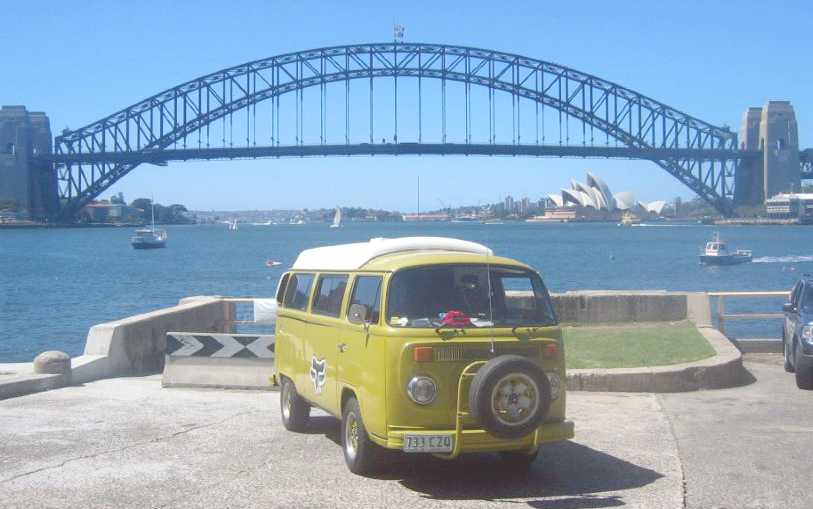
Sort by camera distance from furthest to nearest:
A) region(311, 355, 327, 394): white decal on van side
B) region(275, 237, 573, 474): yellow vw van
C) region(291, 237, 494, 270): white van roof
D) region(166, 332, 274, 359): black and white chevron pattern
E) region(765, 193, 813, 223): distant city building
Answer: region(765, 193, 813, 223): distant city building
region(166, 332, 274, 359): black and white chevron pattern
region(311, 355, 327, 394): white decal on van side
region(291, 237, 494, 270): white van roof
region(275, 237, 573, 474): yellow vw van

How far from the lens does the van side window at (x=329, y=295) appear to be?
9378 millimetres

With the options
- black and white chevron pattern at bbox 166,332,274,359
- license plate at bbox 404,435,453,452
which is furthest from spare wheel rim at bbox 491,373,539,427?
black and white chevron pattern at bbox 166,332,274,359

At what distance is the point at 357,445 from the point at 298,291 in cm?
260

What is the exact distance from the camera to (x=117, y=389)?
13.2 meters

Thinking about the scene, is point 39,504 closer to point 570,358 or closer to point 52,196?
point 570,358

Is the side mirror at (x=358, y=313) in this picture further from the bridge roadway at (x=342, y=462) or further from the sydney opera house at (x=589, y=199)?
the sydney opera house at (x=589, y=199)

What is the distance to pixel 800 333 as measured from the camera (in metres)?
13.3

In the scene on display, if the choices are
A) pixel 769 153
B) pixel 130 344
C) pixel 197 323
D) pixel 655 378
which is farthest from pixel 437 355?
pixel 769 153

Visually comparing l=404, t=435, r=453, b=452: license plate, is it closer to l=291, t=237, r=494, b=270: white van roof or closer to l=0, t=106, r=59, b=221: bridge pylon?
l=291, t=237, r=494, b=270: white van roof

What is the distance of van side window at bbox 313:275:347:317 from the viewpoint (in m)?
9.38

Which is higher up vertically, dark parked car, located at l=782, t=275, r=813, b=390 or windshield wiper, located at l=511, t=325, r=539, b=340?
windshield wiper, located at l=511, t=325, r=539, b=340

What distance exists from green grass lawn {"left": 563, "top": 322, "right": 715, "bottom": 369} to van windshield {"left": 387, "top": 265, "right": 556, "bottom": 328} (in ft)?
17.9

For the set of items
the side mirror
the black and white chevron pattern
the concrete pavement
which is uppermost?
the side mirror

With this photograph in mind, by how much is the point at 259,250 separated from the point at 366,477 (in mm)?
103715
